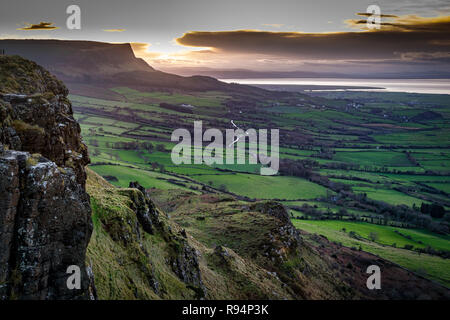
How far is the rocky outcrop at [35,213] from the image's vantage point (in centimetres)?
1708

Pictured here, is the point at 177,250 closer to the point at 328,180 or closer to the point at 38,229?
the point at 38,229

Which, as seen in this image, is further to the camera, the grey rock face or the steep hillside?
the steep hillside

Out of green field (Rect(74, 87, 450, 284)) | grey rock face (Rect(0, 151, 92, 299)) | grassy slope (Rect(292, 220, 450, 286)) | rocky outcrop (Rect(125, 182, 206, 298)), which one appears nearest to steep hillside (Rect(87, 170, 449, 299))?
rocky outcrop (Rect(125, 182, 206, 298))

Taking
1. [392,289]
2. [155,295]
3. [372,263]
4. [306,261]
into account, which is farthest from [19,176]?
[372,263]

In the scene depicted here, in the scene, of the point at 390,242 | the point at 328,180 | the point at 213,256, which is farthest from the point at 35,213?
the point at 328,180

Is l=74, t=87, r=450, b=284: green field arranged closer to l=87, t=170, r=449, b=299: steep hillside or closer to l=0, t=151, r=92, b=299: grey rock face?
l=87, t=170, r=449, b=299: steep hillside

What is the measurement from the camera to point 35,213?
1775 cm

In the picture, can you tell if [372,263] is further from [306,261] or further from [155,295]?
A: [155,295]

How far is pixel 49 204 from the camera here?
717 inches

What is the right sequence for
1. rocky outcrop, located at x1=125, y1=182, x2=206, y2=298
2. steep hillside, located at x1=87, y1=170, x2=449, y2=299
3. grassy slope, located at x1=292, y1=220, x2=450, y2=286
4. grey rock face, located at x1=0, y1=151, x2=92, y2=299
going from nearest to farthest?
grey rock face, located at x1=0, y1=151, x2=92, y2=299 → steep hillside, located at x1=87, y1=170, x2=449, y2=299 → rocky outcrop, located at x1=125, y1=182, x2=206, y2=298 → grassy slope, located at x1=292, y1=220, x2=450, y2=286

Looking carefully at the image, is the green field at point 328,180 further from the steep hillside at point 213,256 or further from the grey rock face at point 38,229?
the grey rock face at point 38,229

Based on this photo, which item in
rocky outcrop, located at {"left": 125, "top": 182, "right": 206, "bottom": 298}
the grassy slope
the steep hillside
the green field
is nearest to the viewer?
the steep hillside

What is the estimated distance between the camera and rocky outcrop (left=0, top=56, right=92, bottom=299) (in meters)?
17.1

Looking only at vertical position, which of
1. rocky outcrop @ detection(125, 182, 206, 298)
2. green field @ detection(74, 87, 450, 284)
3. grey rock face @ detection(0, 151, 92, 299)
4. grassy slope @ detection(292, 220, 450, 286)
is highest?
grey rock face @ detection(0, 151, 92, 299)
